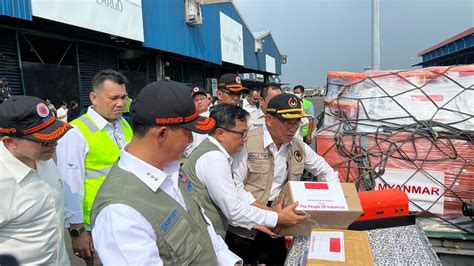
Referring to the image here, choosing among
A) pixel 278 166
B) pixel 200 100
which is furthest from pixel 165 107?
pixel 200 100

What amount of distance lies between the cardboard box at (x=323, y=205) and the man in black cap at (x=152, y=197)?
723 mm

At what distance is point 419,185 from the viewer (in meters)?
2.38

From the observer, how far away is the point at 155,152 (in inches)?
44.4

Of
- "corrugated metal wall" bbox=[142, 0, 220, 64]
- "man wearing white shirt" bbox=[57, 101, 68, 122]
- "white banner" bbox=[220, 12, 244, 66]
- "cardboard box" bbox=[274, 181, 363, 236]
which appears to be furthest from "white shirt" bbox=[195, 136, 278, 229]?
"white banner" bbox=[220, 12, 244, 66]

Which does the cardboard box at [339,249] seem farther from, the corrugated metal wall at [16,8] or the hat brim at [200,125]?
the corrugated metal wall at [16,8]

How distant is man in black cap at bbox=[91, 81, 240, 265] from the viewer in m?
0.94

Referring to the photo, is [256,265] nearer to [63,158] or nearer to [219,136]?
[219,136]

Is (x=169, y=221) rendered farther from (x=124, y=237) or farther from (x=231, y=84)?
(x=231, y=84)

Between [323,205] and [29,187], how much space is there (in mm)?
1461

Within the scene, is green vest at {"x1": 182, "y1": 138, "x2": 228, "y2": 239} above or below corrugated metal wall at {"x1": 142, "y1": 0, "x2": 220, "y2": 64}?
below

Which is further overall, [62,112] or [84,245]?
[62,112]

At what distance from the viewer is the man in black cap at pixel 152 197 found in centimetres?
94

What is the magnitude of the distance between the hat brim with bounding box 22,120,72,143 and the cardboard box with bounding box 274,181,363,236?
125 cm

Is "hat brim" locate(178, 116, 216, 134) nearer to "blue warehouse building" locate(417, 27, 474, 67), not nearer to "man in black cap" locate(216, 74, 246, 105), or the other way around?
"man in black cap" locate(216, 74, 246, 105)
